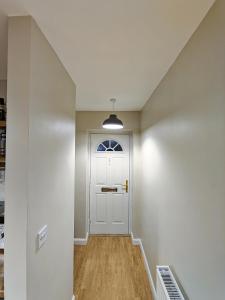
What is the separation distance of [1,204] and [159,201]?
1686mm

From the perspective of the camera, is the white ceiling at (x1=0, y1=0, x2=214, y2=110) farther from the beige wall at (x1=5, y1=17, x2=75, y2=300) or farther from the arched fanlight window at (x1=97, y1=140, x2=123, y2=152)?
the arched fanlight window at (x1=97, y1=140, x2=123, y2=152)

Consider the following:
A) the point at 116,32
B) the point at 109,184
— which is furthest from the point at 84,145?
the point at 116,32

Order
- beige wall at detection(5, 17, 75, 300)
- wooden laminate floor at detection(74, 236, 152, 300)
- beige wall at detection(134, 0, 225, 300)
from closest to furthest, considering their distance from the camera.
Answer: beige wall at detection(134, 0, 225, 300)
beige wall at detection(5, 17, 75, 300)
wooden laminate floor at detection(74, 236, 152, 300)

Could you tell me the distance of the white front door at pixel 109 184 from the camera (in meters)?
4.24

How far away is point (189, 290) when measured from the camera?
54.6 inches

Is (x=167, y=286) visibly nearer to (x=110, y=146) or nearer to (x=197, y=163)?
(x=197, y=163)

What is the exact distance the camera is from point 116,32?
135 centimetres

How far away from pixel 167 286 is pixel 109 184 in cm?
279

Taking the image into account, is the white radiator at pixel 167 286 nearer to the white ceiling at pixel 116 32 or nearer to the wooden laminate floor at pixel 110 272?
the wooden laminate floor at pixel 110 272

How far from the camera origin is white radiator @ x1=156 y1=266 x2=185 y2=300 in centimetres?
141

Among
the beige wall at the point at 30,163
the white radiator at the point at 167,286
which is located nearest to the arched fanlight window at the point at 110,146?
the beige wall at the point at 30,163

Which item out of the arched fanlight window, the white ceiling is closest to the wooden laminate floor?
the arched fanlight window

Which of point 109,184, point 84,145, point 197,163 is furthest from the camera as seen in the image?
point 109,184

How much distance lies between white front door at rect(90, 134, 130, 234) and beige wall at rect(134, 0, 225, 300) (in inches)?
85.5
